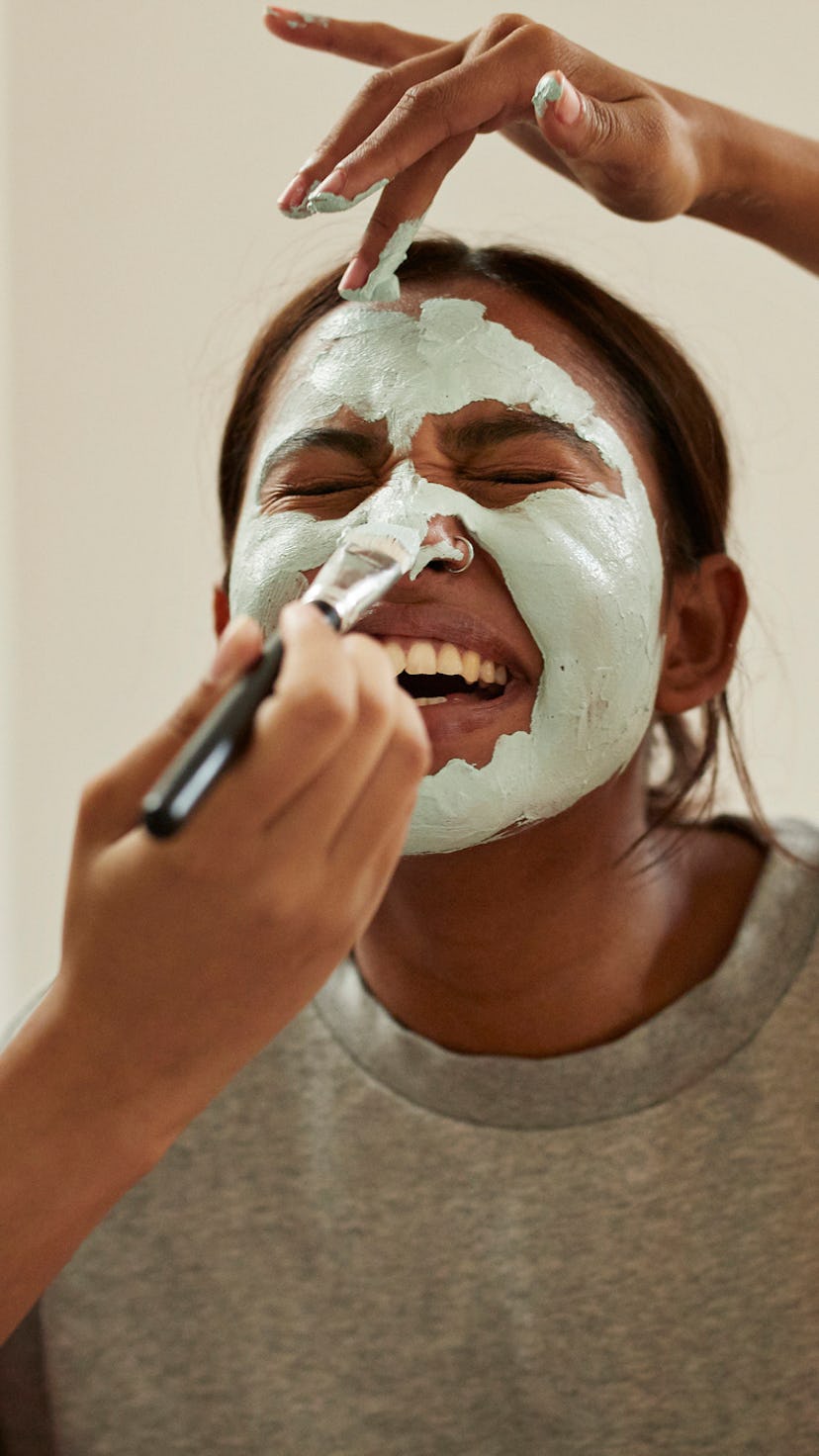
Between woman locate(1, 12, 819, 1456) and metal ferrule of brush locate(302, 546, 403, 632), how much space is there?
156mm

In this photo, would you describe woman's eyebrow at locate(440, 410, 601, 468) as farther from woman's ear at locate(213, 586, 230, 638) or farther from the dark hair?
woman's ear at locate(213, 586, 230, 638)

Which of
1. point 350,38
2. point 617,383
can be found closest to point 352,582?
point 617,383

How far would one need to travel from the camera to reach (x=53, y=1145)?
604 millimetres

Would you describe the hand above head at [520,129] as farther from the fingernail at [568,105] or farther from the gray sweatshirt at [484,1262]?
the gray sweatshirt at [484,1262]

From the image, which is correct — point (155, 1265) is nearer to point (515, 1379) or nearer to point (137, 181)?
point (515, 1379)

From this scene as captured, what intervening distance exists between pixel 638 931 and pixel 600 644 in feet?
0.90

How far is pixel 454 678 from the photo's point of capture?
89cm

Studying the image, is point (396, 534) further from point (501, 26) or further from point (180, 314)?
point (180, 314)

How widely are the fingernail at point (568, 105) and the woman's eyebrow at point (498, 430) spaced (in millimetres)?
169

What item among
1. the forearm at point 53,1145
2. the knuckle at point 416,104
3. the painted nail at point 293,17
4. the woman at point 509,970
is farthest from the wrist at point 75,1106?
the painted nail at point 293,17

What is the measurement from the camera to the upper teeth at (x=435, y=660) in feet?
2.76

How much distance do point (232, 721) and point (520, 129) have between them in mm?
672

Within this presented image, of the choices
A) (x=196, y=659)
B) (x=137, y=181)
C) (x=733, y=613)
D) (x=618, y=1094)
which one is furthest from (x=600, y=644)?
(x=137, y=181)

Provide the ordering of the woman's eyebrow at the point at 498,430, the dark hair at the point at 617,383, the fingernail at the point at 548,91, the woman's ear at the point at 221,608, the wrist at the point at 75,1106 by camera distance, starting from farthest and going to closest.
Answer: the woman's ear at the point at 221,608
the dark hair at the point at 617,383
the woman's eyebrow at the point at 498,430
the fingernail at the point at 548,91
the wrist at the point at 75,1106
